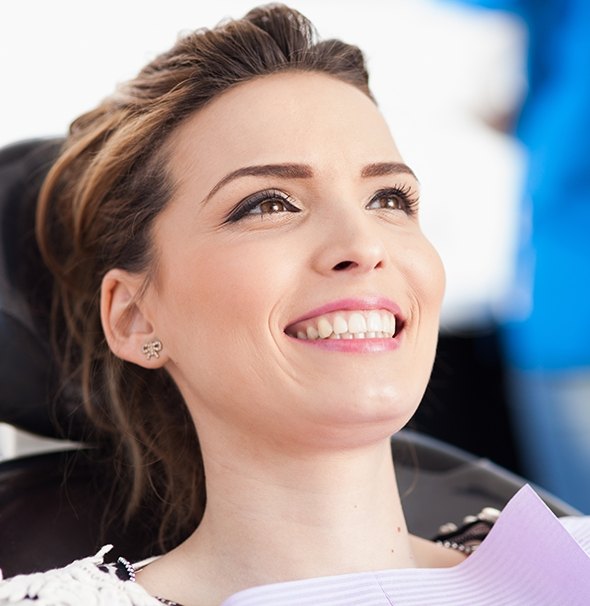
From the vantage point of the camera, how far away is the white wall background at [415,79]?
3.05m

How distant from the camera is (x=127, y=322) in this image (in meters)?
1.47

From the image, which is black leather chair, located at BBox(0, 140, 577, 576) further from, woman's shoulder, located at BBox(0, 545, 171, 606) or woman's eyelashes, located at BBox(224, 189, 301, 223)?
woman's eyelashes, located at BBox(224, 189, 301, 223)

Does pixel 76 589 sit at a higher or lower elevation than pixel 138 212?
lower

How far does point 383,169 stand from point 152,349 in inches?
15.0

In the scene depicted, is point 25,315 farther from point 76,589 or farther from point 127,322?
point 76,589

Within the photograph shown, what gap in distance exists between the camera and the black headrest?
158cm

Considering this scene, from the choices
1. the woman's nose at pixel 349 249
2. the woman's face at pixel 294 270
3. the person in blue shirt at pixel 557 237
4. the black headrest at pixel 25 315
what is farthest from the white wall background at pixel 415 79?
the woman's nose at pixel 349 249

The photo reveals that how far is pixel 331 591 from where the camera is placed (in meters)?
1.23

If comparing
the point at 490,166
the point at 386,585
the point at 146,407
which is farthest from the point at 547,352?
the point at 386,585

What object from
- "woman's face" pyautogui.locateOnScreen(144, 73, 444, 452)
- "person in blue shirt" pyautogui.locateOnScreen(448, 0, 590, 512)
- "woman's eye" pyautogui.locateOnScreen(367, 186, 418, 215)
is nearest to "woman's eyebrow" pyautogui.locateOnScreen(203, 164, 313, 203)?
"woman's face" pyautogui.locateOnScreen(144, 73, 444, 452)

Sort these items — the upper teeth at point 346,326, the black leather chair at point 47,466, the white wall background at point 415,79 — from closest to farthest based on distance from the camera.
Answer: the upper teeth at point 346,326 → the black leather chair at point 47,466 → the white wall background at point 415,79

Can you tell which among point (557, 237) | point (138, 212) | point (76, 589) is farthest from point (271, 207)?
point (557, 237)

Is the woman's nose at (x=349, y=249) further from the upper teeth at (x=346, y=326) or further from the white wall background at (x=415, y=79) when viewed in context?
the white wall background at (x=415, y=79)

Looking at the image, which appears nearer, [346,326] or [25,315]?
[346,326]
